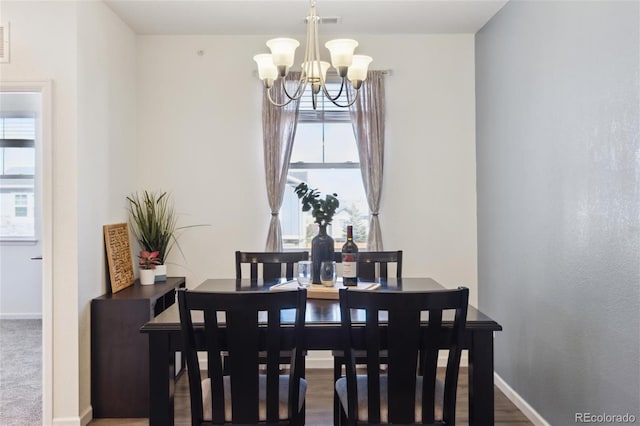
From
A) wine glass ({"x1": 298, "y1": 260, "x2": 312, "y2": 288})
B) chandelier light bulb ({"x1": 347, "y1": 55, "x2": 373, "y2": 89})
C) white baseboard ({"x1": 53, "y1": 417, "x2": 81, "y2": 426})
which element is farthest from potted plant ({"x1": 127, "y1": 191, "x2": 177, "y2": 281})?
chandelier light bulb ({"x1": 347, "y1": 55, "x2": 373, "y2": 89})

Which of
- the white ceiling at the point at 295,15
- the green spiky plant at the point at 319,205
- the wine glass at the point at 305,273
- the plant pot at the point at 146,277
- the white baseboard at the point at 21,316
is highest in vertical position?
the white ceiling at the point at 295,15

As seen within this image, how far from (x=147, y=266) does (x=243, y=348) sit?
2026 millimetres

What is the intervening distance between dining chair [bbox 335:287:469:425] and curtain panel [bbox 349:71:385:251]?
A: 6.41ft

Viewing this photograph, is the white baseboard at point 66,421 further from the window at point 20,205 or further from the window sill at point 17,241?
the window at point 20,205

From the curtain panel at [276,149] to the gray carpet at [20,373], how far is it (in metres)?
1.94

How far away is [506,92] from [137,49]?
2966 millimetres

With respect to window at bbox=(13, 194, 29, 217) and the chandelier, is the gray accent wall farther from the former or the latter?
window at bbox=(13, 194, 29, 217)

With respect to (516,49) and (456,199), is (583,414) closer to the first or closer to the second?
(456,199)

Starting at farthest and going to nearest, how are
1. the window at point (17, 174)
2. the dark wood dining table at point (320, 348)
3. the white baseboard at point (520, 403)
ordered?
the window at point (17, 174), the white baseboard at point (520, 403), the dark wood dining table at point (320, 348)

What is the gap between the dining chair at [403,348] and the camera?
5.15 feet

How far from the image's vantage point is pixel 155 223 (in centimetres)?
349

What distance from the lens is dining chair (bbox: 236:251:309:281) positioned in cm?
283

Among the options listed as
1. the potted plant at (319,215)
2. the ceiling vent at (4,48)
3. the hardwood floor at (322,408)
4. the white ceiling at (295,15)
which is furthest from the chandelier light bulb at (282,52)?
the hardwood floor at (322,408)

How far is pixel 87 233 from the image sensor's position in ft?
9.14
